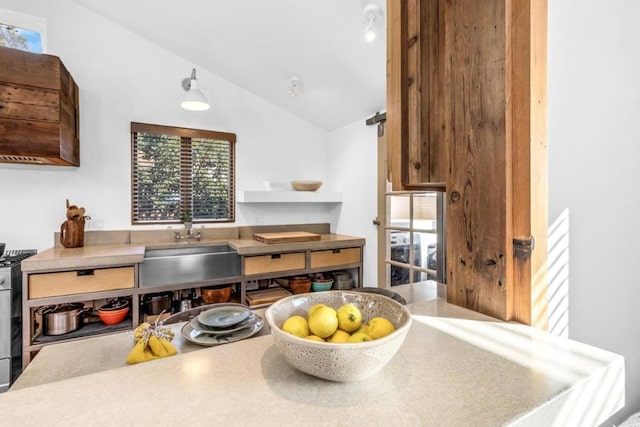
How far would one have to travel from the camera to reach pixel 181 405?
547 millimetres

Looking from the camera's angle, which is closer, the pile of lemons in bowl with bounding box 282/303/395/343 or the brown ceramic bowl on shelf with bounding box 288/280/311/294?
the pile of lemons in bowl with bounding box 282/303/395/343

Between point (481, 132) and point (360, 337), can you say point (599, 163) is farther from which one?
point (360, 337)

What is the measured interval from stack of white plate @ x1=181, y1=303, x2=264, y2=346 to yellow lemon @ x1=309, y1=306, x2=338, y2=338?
17.2 inches

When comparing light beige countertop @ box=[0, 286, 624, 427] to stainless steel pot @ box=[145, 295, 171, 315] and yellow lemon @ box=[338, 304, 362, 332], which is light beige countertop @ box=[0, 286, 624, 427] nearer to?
yellow lemon @ box=[338, 304, 362, 332]

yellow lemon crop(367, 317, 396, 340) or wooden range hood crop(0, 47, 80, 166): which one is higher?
wooden range hood crop(0, 47, 80, 166)

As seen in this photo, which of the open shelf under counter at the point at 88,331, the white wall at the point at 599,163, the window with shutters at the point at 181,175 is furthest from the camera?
the window with shutters at the point at 181,175

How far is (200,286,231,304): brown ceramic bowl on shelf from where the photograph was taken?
8.84ft

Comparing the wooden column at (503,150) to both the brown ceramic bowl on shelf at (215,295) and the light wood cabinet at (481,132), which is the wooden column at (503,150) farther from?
the brown ceramic bowl on shelf at (215,295)

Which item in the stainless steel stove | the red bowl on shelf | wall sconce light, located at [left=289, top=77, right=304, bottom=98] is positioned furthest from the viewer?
wall sconce light, located at [left=289, top=77, right=304, bottom=98]

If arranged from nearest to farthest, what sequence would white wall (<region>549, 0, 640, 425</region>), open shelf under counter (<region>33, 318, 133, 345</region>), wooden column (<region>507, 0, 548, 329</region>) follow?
wooden column (<region>507, 0, 548, 329</region>) < white wall (<region>549, 0, 640, 425</region>) < open shelf under counter (<region>33, 318, 133, 345</region>)

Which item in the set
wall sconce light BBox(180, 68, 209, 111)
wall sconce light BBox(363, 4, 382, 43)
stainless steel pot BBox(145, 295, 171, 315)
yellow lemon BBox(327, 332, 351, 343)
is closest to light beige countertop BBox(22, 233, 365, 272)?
stainless steel pot BBox(145, 295, 171, 315)

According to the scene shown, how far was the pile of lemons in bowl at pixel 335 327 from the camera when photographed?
0.65m

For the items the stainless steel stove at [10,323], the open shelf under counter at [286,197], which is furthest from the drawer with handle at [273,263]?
the stainless steel stove at [10,323]

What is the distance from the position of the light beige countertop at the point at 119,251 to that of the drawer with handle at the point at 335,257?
0.06m
